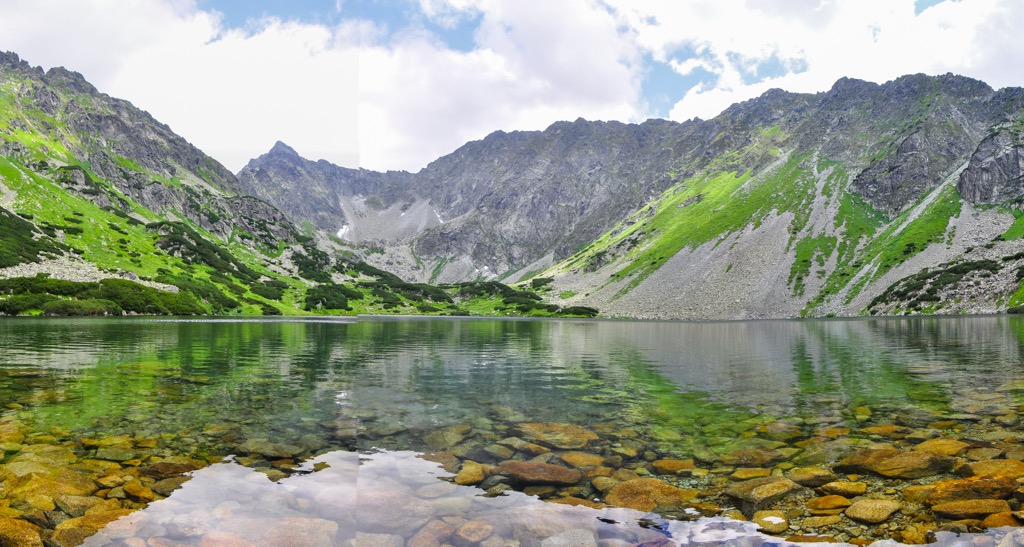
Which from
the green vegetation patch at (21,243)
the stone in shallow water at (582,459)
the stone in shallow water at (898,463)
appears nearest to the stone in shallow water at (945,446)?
the stone in shallow water at (898,463)

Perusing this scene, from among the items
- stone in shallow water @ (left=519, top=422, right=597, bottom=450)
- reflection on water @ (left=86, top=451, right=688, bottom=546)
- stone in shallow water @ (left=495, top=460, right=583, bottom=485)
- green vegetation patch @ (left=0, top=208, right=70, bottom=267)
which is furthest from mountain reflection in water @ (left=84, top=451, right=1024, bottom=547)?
green vegetation patch @ (left=0, top=208, right=70, bottom=267)

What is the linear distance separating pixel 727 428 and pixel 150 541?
18.6 metres

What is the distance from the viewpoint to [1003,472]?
13.3 meters

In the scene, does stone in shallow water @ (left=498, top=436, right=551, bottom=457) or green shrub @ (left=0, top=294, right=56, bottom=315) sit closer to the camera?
stone in shallow water @ (left=498, top=436, right=551, bottom=457)

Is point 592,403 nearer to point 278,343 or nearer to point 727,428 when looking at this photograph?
point 727,428

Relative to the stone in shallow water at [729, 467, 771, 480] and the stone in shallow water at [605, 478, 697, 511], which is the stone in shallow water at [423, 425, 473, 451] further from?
the stone in shallow water at [729, 467, 771, 480]

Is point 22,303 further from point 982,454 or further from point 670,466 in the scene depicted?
point 982,454

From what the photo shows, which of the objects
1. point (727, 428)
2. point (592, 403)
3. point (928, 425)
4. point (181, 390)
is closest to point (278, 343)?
point (181, 390)

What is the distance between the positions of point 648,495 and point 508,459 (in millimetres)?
4797

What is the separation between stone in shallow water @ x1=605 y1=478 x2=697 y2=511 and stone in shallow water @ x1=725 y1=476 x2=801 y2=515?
3.56 ft

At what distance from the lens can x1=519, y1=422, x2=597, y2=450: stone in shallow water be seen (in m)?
17.9

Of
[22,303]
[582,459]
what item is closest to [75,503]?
[582,459]

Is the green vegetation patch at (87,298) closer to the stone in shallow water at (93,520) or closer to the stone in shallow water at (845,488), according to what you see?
the stone in shallow water at (93,520)

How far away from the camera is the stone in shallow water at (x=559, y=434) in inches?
703
